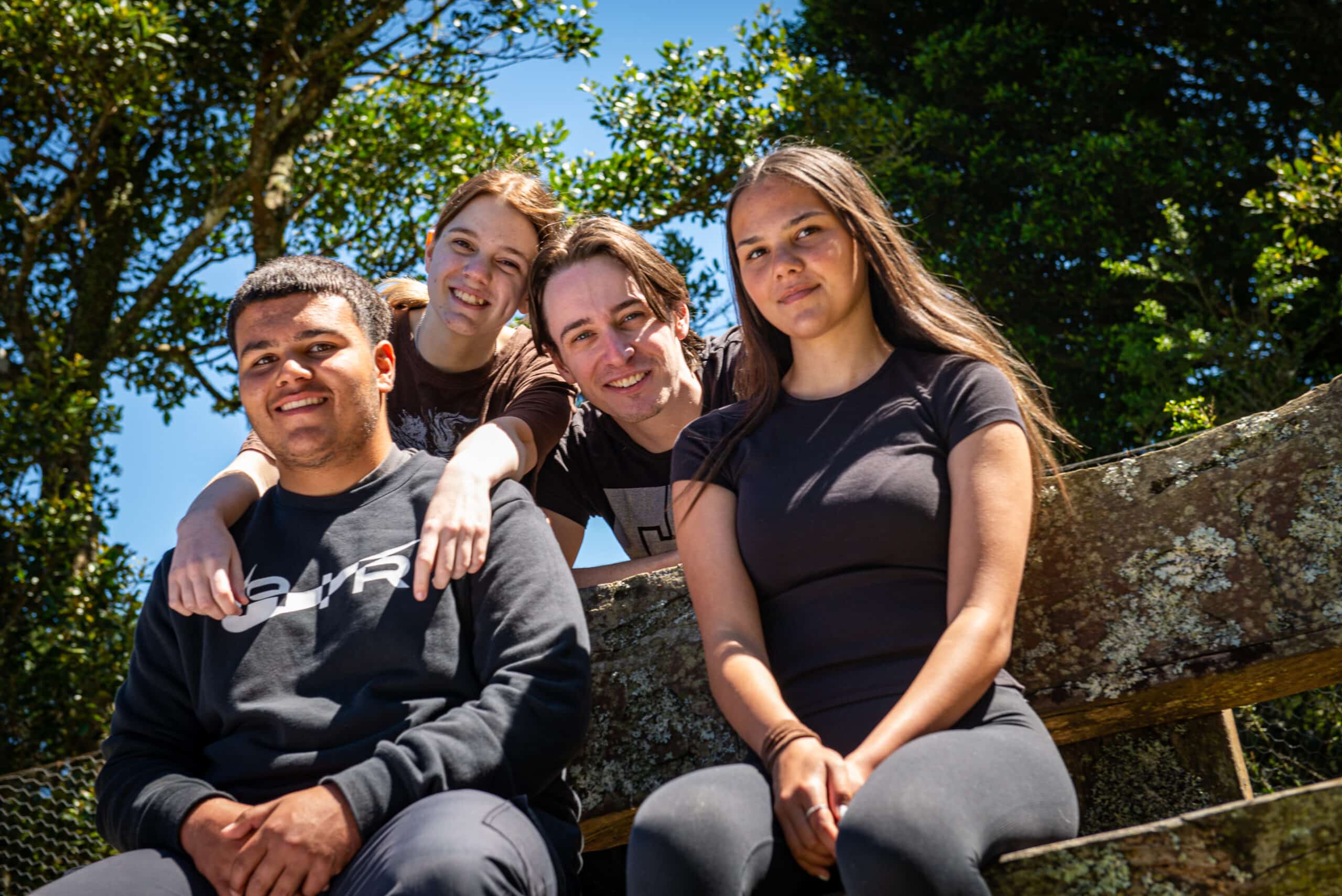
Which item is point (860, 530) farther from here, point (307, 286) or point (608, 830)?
point (307, 286)

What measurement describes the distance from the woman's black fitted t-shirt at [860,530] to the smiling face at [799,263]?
0.55 ft

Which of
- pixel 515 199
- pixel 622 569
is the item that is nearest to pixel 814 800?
pixel 622 569

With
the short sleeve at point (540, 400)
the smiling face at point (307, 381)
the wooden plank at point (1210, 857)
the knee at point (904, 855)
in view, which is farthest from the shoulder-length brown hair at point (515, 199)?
the wooden plank at point (1210, 857)

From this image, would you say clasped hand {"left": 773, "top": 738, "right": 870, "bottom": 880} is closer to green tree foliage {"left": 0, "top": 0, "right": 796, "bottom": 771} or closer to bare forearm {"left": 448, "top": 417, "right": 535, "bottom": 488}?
bare forearm {"left": 448, "top": 417, "right": 535, "bottom": 488}

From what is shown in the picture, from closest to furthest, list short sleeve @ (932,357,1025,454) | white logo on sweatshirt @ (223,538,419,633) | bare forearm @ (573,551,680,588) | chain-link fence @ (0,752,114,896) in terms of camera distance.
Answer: short sleeve @ (932,357,1025,454) < white logo on sweatshirt @ (223,538,419,633) < bare forearm @ (573,551,680,588) < chain-link fence @ (0,752,114,896)

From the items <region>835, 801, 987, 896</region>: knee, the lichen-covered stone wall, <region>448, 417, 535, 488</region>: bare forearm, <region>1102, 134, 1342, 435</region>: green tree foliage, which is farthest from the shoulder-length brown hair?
<region>1102, 134, 1342, 435</region>: green tree foliage

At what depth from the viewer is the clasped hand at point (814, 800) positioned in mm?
1370

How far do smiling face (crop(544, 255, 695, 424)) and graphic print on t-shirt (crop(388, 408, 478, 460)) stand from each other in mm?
451

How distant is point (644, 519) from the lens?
266 centimetres

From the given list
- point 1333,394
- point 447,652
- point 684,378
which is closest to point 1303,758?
point 1333,394

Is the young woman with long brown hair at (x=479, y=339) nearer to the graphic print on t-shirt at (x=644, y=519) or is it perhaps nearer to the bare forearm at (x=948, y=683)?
the graphic print on t-shirt at (x=644, y=519)

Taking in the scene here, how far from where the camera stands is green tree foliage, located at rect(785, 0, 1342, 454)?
5.73 metres

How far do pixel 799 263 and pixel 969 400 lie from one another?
0.41 meters

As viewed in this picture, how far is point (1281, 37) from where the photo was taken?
A: 595 cm
